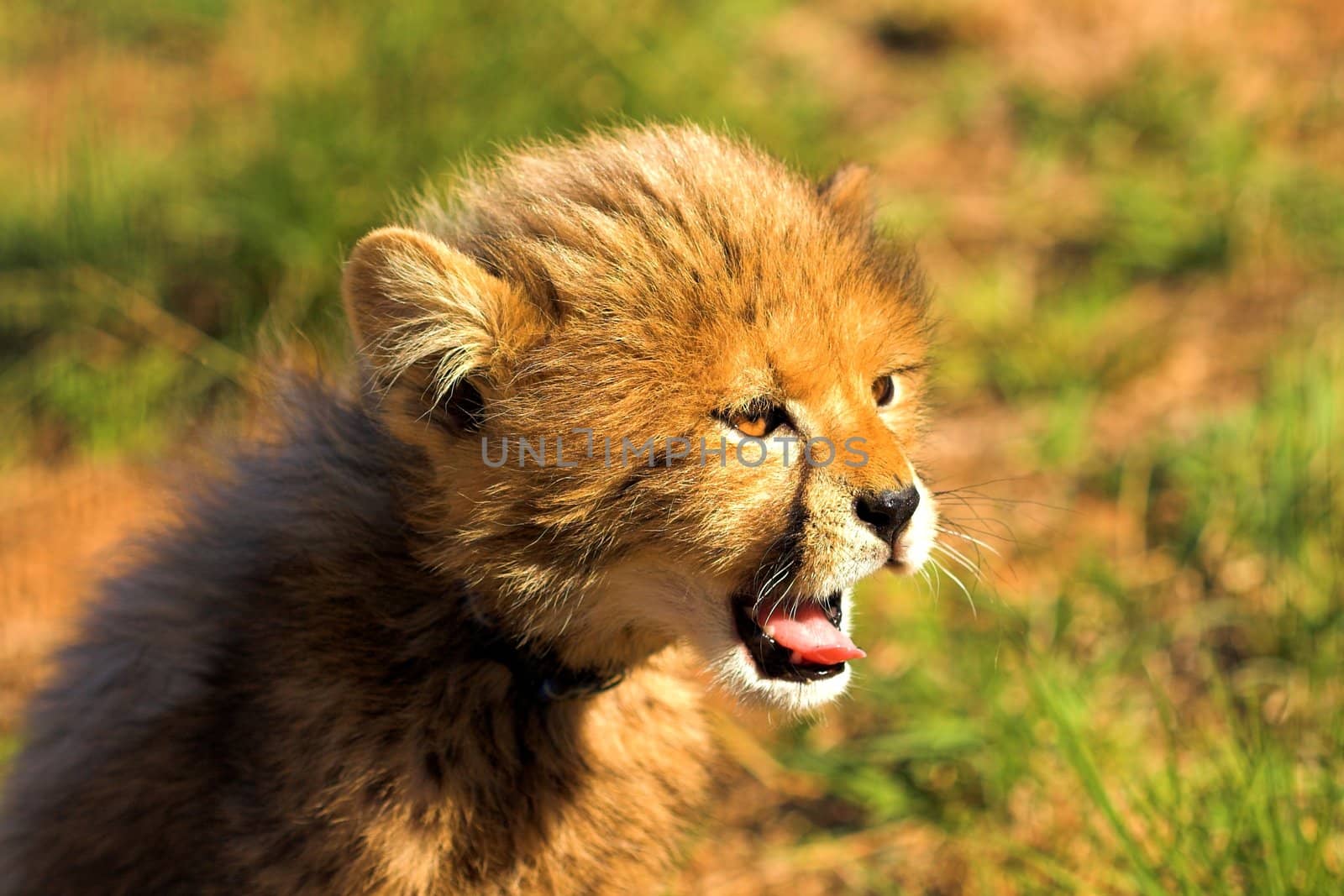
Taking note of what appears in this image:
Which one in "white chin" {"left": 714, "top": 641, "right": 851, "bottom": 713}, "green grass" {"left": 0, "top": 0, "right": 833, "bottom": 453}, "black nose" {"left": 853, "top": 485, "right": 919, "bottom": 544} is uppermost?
"green grass" {"left": 0, "top": 0, "right": 833, "bottom": 453}

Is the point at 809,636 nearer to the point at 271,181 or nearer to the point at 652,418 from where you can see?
the point at 652,418

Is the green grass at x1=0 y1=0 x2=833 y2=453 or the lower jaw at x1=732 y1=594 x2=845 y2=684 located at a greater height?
the green grass at x1=0 y1=0 x2=833 y2=453

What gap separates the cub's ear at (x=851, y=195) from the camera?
253 cm

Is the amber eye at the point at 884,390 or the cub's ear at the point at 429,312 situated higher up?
the cub's ear at the point at 429,312

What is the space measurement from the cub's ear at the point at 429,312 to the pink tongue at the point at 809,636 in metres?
0.66

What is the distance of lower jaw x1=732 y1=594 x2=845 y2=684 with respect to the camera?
216 cm

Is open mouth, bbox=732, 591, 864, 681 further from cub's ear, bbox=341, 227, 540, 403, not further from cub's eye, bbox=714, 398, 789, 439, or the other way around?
cub's ear, bbox=341, 227, 540, 403

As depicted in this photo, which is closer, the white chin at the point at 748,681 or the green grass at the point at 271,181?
the white chin at the point at 748,681

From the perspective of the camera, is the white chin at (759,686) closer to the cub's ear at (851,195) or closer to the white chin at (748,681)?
the white chin at (748,681)

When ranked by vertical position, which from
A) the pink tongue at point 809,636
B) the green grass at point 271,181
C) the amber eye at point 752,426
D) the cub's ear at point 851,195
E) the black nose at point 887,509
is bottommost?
the pink tongue at point 809,636

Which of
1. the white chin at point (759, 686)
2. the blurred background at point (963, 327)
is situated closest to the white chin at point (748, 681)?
the white chin at point (759, 686)

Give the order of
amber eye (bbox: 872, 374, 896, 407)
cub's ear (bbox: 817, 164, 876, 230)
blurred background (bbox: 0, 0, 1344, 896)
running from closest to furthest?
1. amber eye (bbox: 872, 374, 896, 407)
2. cub's ear (bbox: 817, 164, 876, 230)
3. blurred background (bbox: 0, 0, 1344, 896)

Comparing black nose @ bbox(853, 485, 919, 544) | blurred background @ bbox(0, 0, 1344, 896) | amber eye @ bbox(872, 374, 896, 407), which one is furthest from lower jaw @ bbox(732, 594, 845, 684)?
blurred background @ bbox(0, 0, 1344, 896)

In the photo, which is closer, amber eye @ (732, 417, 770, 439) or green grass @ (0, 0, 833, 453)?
amber eye @ (732, 417, 770, 439)
